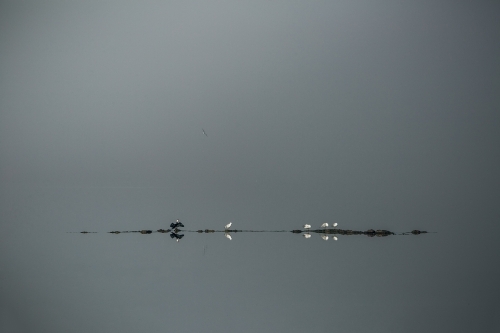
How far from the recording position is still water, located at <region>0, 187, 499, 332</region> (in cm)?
928

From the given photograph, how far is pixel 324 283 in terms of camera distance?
1082cm

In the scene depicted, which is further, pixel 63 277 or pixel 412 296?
pixel 63 277

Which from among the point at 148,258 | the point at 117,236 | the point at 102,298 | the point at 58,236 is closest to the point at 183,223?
the point at 117,236

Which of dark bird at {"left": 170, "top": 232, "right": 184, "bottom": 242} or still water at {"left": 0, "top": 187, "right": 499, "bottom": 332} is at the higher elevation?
dark bird at {"left": 170, "top": 232, "right": 184, "bottom": 242}

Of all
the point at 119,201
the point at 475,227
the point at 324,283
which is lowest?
the point at 324,283

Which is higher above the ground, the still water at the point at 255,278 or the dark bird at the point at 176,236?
the dark bird at the point at 176,236

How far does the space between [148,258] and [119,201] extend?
16.1 meters

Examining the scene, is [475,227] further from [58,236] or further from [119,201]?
[119,201]

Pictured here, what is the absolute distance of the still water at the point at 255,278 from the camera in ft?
30.5

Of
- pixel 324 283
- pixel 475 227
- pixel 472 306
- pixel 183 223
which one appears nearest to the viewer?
pixel 472 306

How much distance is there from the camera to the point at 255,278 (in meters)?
11.2

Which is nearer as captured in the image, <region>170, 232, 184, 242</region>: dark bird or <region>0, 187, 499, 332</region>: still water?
<region>0, 187, 499, 332</region>: still water

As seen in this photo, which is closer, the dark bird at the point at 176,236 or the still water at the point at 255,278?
the still water at the point at 255,278

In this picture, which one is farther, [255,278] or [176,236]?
[176,236]
